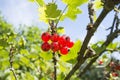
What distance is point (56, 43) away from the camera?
8.78 feet

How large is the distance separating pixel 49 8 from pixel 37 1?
17cm

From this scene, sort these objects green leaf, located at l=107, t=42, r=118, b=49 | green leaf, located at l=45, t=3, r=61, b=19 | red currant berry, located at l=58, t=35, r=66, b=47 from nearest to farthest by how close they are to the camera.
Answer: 1. green leaf, located at l=45, t=3, r=61, b=19
2. red currant berry, located at l=58, t=35, r=66, b=47
3. green leaf, located at l=107, t=42, r=118, b=49

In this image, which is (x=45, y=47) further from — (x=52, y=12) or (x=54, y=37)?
(x=52, y=12)

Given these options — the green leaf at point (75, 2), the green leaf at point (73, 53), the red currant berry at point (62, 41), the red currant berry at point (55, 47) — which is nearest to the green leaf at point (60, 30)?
the red currant berry at point (62, 41)

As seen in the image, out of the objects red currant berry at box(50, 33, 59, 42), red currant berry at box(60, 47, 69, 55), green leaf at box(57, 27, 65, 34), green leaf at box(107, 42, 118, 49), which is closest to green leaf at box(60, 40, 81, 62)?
red currant berry at box(60, 47, 69, 55)

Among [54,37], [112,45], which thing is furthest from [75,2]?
[112,45]

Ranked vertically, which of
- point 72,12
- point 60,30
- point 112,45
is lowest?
point 112,45

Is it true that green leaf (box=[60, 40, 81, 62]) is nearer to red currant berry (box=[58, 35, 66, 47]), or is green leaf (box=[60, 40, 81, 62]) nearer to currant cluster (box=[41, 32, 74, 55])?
currant cluster (box=[41, 32, 74, 55])

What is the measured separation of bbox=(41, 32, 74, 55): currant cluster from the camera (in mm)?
2631

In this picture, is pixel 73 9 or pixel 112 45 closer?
pixel 73 9

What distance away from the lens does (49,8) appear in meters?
2.32

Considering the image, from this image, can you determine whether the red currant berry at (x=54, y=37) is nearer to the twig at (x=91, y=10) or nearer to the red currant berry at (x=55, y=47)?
the red currant berry at (x=55, y=47)

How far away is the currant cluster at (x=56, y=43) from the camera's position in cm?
263

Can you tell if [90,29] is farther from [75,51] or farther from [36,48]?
[36,48]
